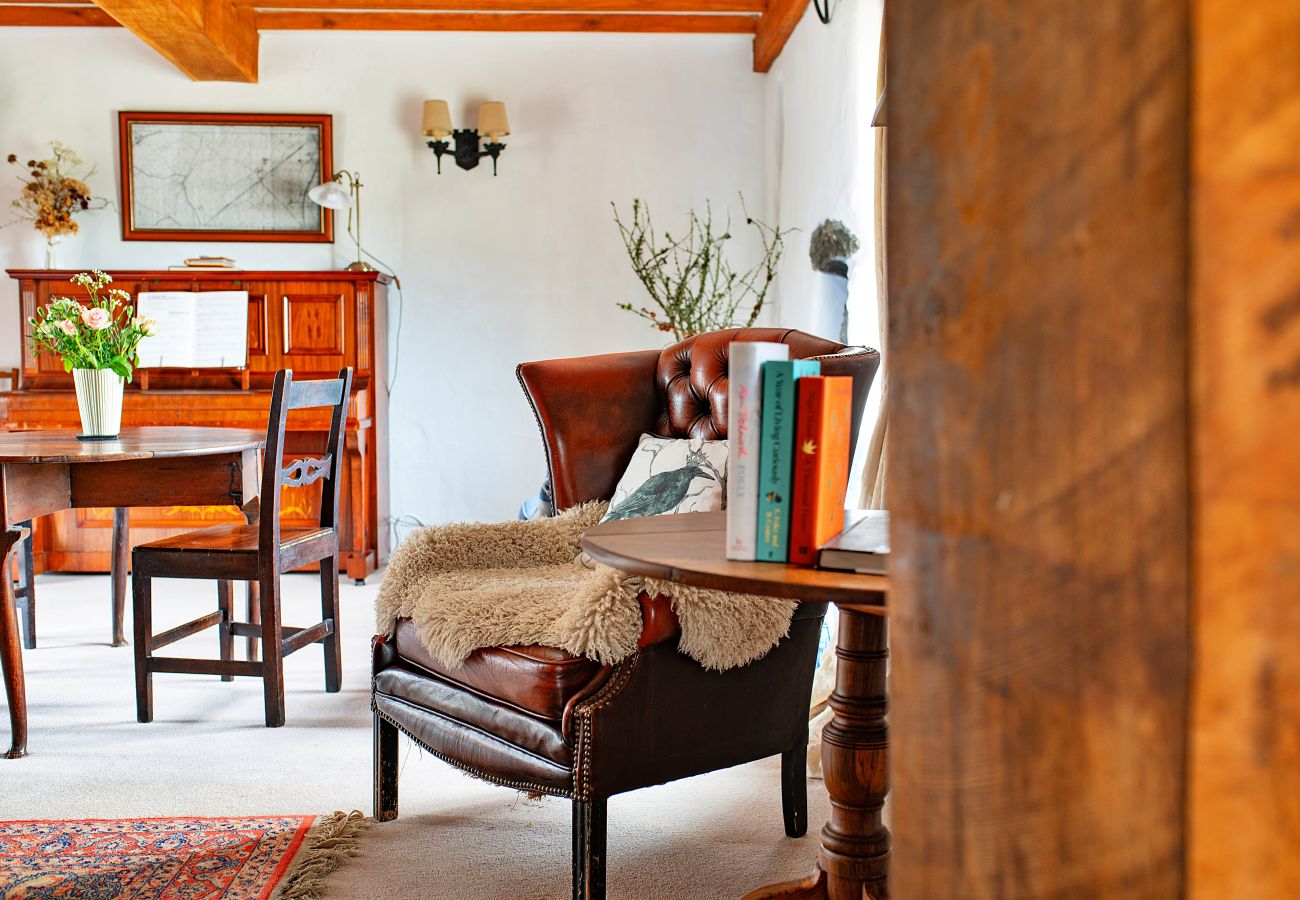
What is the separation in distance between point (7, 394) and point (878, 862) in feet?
14.1

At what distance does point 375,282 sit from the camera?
4.71 meters

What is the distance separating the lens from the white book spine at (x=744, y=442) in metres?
1.30

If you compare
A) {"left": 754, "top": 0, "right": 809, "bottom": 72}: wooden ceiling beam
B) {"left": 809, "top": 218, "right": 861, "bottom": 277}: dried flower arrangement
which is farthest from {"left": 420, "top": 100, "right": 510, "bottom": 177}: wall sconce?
{"left": 809, "top": 218, "right": 861, "bottom": 277}: dried flower arrangement

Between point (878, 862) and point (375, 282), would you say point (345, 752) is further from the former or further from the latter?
point (375, 282)

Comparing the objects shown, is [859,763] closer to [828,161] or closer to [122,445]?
[122,445]

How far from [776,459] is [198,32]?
3.85 m

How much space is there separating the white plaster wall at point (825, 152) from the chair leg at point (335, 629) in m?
1.70

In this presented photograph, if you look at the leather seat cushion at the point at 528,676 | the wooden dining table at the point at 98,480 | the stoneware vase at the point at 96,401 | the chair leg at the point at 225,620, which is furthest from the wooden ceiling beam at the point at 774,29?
the leather seat cushion at the point at 528,676

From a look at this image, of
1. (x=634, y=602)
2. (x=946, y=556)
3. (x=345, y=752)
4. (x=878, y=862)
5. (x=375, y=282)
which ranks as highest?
(x=375, y=282)

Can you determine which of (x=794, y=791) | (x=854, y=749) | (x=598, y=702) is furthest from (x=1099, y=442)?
(x=794, y=791)

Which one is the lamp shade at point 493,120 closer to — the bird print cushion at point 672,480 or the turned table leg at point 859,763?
the bird print cushion at point 672,480

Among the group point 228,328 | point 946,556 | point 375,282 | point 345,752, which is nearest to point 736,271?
point 375,282

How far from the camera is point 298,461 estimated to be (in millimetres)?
2920

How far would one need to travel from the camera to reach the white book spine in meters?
1.30
